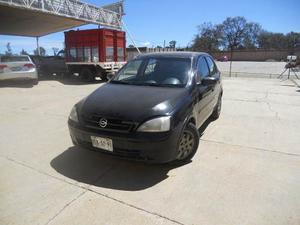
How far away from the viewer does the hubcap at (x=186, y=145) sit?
3495 mm

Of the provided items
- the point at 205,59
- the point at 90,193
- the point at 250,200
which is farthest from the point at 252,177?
the point at 205,59

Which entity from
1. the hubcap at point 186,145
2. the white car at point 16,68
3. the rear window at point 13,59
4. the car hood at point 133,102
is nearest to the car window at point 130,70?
the car hood at point 133,102

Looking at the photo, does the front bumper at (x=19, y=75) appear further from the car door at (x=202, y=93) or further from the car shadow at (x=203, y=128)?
the car door at (x=202, y=93)

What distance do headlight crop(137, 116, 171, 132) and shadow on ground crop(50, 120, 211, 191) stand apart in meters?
0.58

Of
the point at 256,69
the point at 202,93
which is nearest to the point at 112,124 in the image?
the point at 202,93

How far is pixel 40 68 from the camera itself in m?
17.2

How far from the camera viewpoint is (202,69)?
4.62m

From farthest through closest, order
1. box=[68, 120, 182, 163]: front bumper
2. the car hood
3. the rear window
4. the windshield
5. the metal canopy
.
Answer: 1. the metal canopy
2. the rear window
3. the windshield
4. the car hood
5. box=[68, 120, 182, 163]: front bumper

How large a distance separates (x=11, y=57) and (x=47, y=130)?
7.46m

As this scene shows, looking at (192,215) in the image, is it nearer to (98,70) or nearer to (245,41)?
(98,70)

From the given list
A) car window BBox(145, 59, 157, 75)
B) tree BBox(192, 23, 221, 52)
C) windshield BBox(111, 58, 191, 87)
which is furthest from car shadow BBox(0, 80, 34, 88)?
tree BBox(192, 23, 221, 52)

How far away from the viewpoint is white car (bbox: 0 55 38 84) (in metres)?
10.5

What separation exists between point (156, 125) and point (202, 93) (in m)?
1.56

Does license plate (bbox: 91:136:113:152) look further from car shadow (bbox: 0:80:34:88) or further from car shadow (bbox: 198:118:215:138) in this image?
car shadow (bbox: 0:80:34:88)
